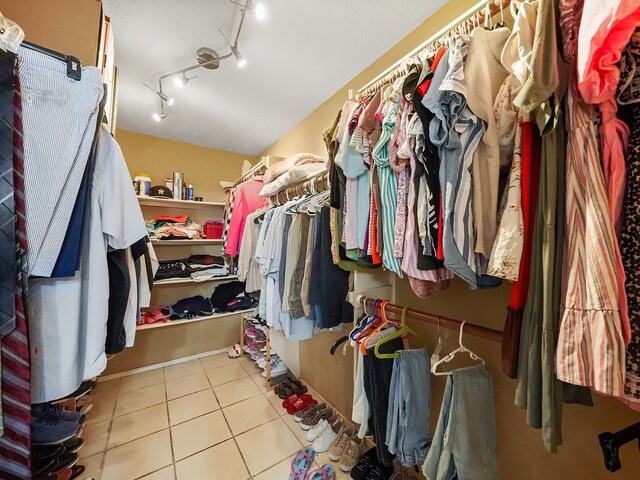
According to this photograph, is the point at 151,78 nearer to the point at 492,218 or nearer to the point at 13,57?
the point at 13,57

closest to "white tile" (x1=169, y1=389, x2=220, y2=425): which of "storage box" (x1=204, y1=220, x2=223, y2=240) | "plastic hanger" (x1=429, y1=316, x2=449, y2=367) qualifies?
"storage box" (x1=204, y1=220, x2=223, y2=240)

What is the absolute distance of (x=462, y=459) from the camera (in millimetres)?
715

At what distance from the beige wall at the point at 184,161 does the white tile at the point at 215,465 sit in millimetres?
2494

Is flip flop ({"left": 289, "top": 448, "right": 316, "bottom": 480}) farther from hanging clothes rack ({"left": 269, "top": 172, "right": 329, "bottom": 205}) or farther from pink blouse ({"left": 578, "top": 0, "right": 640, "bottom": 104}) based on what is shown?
pink blouse ({"left": 578, "top": 0, "right": 640, "bottom": 104})

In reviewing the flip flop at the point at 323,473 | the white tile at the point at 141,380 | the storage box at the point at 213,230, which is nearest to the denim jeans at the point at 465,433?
the flip flop at the point at 323,473

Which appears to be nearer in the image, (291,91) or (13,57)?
(13,57)

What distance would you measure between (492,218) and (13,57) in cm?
123

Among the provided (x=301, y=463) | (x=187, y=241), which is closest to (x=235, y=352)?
(x=187, y=241)

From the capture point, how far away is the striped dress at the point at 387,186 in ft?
2.60

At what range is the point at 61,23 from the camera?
792 millimetres

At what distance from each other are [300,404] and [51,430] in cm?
139

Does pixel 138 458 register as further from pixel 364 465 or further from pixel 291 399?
pixel 364 465

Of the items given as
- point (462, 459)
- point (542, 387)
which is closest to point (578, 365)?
point (542, 387)

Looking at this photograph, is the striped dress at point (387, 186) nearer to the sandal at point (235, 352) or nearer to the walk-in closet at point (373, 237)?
the walk-in closet at point (373, 237)
